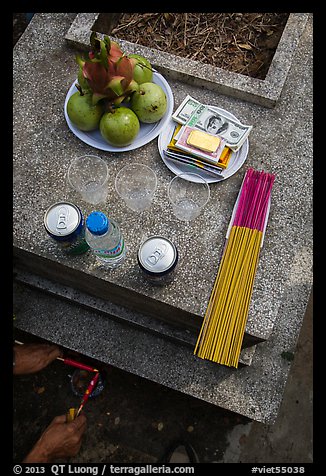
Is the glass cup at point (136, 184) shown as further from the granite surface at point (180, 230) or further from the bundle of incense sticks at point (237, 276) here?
the bundle of incense sticks at point (237, 276)

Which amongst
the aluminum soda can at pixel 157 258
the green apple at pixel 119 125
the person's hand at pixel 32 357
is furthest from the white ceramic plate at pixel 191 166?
the person's hand at pixel 32 357

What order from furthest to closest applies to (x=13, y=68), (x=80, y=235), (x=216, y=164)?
(x=13, y=68)
(x=216, y=164)
(x=80, y=235)

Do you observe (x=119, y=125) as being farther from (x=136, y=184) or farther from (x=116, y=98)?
(x=136, y=184)

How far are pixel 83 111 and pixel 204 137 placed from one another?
24.8 inches

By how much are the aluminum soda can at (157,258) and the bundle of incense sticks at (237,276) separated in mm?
309

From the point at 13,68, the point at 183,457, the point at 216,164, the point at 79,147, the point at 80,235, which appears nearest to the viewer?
the point at 80,235

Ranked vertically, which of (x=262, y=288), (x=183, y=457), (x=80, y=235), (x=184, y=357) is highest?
(x=80, y=235)

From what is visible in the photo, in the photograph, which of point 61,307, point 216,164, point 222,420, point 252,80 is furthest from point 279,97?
point 222,420

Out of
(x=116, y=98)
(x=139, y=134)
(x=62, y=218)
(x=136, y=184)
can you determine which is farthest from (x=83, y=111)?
(x=62, y=218)

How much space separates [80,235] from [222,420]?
1790mm

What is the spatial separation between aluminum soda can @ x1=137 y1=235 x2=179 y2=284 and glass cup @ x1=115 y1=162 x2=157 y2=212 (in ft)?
1.31

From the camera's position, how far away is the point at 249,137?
7.99 ft

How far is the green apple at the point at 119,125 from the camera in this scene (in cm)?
216
